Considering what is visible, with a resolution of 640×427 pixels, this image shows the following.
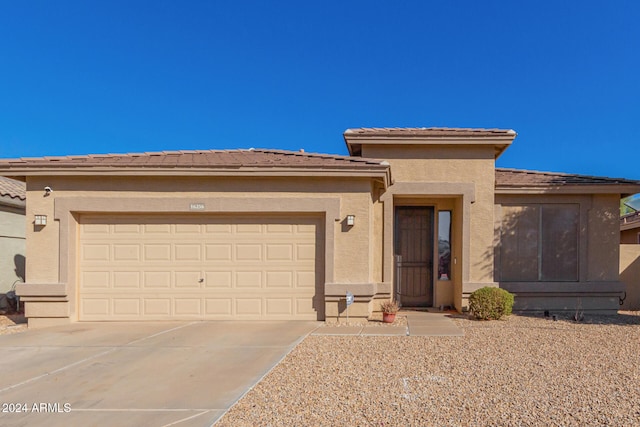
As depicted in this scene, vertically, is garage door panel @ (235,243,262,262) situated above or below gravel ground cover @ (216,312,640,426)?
above

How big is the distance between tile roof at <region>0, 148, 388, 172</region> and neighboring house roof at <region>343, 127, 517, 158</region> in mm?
1148

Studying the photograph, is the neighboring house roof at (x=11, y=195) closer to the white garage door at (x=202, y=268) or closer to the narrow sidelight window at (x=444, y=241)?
the white garage door at (x=202, y=268)

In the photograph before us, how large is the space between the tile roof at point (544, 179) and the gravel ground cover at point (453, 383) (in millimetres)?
4128

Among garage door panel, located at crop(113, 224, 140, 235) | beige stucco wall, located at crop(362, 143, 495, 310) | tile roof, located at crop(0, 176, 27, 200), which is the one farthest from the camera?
tile roof, located at crop(0, 176, 27, 200)

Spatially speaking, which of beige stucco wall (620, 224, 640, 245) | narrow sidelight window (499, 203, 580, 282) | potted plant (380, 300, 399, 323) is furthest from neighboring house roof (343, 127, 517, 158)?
beige stucco wall (620, 224, 640, 245)

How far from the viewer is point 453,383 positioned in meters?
5.29

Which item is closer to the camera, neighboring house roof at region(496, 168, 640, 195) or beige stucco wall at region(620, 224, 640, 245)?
neighboring house roof at region(496, 168, 640, 195)

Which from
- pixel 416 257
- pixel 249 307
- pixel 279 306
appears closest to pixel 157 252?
pixel 249 307

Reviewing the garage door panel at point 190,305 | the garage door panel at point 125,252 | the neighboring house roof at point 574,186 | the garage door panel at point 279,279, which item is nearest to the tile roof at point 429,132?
the neighboring house roof at point 574,186

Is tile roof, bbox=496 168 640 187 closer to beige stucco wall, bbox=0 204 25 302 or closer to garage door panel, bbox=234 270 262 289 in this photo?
garage door panel, bbox=234 270 262 289

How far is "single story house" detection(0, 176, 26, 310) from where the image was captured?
12.3 m

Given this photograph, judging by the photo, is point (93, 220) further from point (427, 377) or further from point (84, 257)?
point (427, 377)

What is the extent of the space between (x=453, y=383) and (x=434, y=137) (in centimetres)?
672

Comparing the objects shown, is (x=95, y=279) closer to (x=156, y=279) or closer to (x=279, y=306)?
(x=156, y=279)
